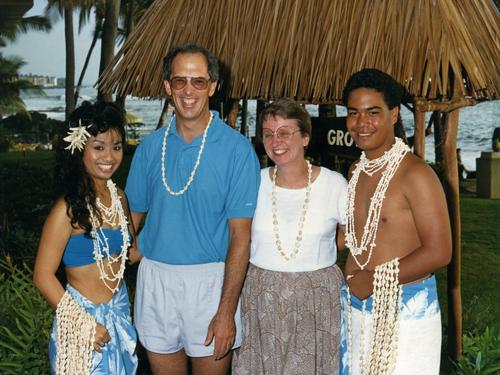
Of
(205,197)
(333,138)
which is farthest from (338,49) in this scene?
(205,197)

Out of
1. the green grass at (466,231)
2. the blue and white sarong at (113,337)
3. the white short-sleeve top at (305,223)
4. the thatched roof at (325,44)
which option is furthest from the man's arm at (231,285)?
the green grass at (466,231)

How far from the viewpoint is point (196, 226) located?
2574 millimetres

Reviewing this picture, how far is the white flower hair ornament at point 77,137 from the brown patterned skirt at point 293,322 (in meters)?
0.94

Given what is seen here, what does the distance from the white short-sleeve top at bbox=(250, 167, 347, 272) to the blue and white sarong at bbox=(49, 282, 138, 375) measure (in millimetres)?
639

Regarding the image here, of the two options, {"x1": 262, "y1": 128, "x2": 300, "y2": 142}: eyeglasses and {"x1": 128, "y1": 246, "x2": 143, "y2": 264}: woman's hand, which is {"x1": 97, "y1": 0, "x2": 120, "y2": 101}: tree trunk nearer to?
{"x1": 128, "y1": 246, "x2": 143, "y2": 264}: woman's hand

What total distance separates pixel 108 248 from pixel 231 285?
21.5 inches

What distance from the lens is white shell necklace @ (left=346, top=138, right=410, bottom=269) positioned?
242 centimetres

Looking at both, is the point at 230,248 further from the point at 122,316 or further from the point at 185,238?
the point at 122,316

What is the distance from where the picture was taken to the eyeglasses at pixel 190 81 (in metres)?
2.49

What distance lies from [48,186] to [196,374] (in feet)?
20.8

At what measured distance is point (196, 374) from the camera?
8.89 ft

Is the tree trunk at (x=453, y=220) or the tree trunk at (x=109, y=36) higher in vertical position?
the tree trunk at (x=109, y=36)

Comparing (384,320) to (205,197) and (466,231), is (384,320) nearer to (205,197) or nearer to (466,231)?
(205,197)

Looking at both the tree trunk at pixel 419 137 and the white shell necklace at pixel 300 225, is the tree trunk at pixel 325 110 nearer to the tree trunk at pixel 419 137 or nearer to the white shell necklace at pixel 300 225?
the tree trunk at pixel 419 137
